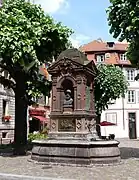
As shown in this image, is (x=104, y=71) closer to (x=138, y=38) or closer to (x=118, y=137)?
(x=138, y=38)

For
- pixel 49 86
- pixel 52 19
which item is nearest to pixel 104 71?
pixel 49 86

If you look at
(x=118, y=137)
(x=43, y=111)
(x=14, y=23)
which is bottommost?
(x=118, y=137)

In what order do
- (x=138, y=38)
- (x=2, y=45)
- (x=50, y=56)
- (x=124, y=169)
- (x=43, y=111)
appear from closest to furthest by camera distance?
1. (x=124, y=169)
2. (x=138, y=38)
3. (x=2, y=45)
4. (x=50, y=56)
5. (x=43, y=111)

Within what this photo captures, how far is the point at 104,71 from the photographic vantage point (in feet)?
102

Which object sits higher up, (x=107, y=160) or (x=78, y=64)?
(x=78, y=64)

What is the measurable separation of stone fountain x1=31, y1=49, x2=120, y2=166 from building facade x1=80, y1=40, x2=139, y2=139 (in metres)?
35.0

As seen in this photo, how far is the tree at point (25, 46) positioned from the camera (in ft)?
56.2

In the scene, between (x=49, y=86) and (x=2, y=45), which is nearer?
(x=2, y=45)

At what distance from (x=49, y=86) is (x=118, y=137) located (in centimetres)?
3038

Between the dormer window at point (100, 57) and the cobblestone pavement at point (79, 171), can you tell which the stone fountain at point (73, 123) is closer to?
the cobblestone pavement at point (79, 171)

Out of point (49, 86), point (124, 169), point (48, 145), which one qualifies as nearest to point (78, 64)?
point (48, 145)

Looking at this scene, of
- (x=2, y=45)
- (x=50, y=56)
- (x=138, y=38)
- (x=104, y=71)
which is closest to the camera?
(x=138, y=38)

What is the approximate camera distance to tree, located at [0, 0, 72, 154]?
1712cm

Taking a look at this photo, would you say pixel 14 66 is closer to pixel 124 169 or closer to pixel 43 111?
pixel 124 169
